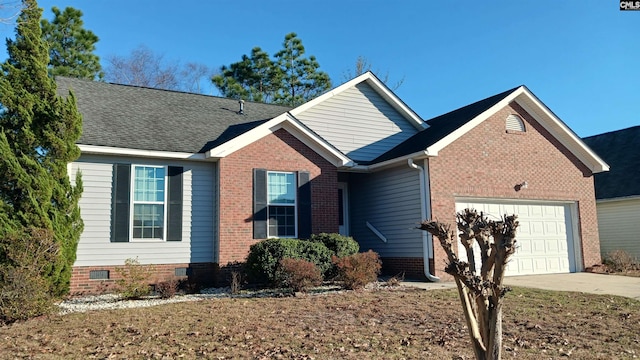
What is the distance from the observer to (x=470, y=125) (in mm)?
15508

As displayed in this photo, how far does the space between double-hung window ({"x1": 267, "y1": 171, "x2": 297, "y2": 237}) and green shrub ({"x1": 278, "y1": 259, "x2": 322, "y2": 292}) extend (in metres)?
2.46

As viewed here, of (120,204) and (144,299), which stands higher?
(120,204)

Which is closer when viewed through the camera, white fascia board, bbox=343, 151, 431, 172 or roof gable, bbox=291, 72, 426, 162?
white fascia board, bbox=343, 151, 431, 172

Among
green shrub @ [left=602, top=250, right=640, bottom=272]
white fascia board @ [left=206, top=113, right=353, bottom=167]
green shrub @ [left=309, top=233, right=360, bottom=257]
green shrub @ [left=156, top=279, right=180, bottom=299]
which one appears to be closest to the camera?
green shrub @ [left=156, top=279, right=180, bottom=299]

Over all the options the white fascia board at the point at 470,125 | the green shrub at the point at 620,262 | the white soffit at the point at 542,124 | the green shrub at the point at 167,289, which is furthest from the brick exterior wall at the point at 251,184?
the green shrub at the point at 620,262

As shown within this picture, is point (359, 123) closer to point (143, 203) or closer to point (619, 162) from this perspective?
point (143, 203)

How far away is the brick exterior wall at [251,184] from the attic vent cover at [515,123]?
226 inches

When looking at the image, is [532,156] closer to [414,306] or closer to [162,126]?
[414,306]

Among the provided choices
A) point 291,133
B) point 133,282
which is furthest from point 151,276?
point 291,133

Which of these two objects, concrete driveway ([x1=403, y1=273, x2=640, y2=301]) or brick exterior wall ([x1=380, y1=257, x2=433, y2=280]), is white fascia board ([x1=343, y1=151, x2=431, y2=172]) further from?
concrete driveway ([x1=403, y1=273, x2=640, y2=301])

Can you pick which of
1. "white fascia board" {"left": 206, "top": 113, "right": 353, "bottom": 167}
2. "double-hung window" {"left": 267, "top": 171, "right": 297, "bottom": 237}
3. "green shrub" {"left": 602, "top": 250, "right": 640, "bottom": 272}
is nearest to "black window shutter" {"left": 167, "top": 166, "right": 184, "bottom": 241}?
"white fascia board" {"left": 206, "top": 113, "right": 353, "bottom": 167}

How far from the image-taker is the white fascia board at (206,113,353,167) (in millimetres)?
13617

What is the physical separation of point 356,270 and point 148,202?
547 cm

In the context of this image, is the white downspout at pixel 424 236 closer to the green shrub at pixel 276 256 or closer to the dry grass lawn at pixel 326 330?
the green shrub at pixel 276 256
